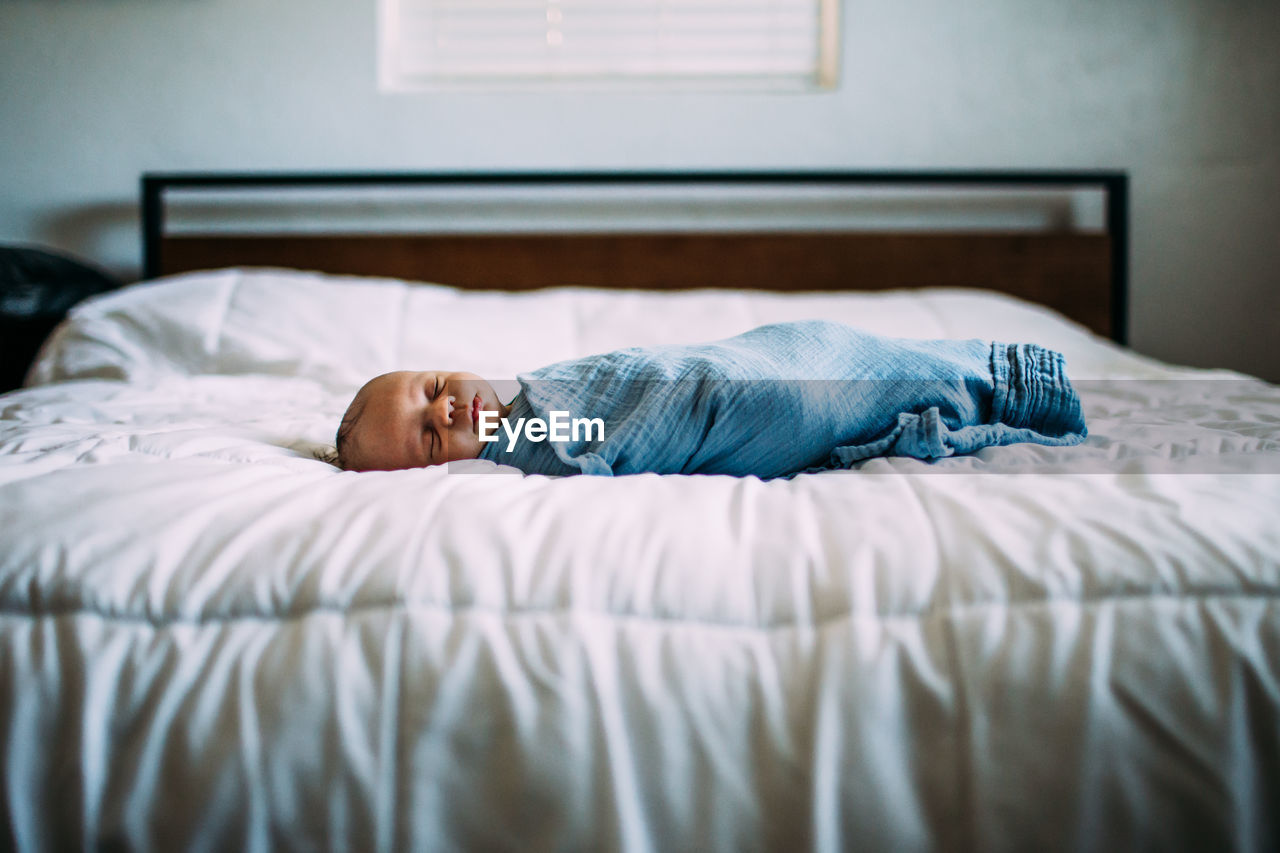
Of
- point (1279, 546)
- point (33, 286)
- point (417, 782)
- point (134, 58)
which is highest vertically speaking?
point (134, 58)

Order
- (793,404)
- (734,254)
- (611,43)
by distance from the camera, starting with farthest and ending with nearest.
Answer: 1. (611,43)
2. (734,254)
3. (793,404)

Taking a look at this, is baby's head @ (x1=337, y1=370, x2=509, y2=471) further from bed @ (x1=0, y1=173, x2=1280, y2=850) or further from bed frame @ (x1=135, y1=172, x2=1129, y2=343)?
bed frame @ (x1=135, y1=172, x2=1129, y2=343)

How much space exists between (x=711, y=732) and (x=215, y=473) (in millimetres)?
456

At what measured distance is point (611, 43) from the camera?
2.06 metres

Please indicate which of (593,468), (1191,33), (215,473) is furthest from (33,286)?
(1191,33)

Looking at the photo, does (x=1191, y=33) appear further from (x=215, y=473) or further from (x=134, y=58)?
(x=134, y=58)

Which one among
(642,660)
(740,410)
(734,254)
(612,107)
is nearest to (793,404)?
(740,410)

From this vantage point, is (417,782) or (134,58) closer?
(417,782)

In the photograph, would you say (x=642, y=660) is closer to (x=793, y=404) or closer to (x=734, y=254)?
(x=793, y=404)

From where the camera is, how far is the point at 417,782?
465 millimetres

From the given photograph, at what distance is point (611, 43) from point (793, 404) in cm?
162

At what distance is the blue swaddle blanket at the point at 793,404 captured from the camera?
0.80 m

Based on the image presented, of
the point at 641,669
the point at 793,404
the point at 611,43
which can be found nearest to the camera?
the point at 641,669

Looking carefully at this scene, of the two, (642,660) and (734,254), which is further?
(734,254)
